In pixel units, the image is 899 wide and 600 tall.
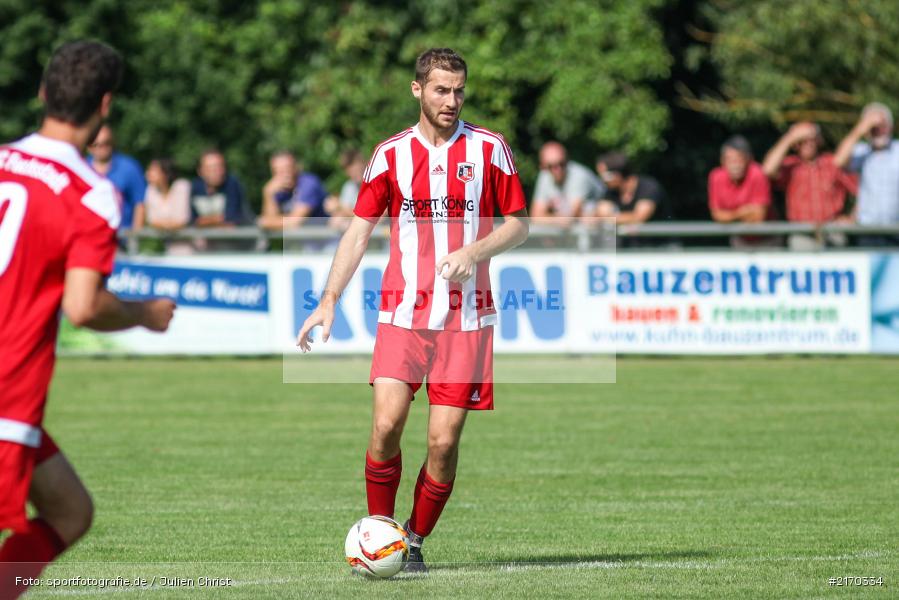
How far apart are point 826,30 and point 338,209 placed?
37.1 feet

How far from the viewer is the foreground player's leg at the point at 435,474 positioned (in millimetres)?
7234

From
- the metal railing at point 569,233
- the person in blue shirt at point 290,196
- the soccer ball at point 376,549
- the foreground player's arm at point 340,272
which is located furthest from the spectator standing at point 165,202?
the soccer ball at point 376,549

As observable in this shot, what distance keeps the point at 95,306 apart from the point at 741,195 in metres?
13.7

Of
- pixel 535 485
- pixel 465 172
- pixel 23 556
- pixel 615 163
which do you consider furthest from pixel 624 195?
pixel 23 556

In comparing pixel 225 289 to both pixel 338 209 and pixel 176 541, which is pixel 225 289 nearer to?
pixel 338 209

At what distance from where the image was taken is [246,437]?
12328 mm

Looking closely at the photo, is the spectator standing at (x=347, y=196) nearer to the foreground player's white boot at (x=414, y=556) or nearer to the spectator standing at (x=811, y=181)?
the spectator standing at (x=811, y=181)

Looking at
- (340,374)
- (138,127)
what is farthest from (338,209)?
(138,127)

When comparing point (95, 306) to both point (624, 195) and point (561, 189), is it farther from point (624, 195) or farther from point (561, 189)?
point (624, 195)

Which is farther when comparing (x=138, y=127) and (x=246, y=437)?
(x=138, y=127)

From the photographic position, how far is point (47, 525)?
5215 mm

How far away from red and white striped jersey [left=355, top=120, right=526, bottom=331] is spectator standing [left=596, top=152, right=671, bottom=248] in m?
10.5

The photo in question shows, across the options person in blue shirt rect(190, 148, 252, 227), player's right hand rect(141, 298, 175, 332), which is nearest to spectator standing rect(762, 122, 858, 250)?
person in blue shirt rect(190, 148, 252, 227)

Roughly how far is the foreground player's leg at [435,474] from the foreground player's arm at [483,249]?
0.69 metres
